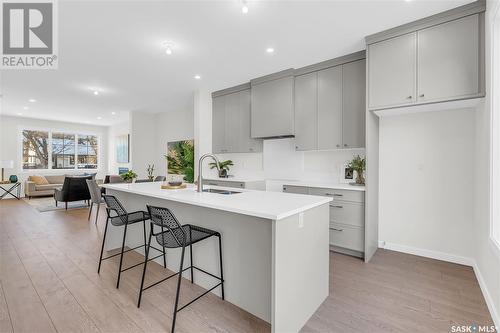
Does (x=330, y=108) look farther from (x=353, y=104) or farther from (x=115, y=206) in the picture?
(x=115, y=206)

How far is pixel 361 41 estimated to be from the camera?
3.02m

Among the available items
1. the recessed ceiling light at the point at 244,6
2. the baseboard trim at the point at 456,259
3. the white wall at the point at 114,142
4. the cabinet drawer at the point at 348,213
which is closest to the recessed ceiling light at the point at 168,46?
the recessed ceiling light at the point at 244,6

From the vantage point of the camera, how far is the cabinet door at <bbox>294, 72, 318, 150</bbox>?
370 centimetres

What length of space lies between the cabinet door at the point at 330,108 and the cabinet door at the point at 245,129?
4.52 ft

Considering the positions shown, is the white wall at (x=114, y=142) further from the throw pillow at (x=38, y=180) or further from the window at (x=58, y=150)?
the throw pillow at (x=38, y=180)

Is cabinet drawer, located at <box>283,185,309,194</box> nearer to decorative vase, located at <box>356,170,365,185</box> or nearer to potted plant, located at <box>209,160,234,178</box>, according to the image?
decorative vase, located at <box>356,170,365,185</box>

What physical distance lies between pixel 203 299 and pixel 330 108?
293 centimetres

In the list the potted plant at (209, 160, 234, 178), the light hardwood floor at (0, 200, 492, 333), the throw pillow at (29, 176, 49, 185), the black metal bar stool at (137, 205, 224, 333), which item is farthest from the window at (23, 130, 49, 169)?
the black metal bar stool at (137, 205, 224, 333)

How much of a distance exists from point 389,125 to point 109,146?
33.6ft

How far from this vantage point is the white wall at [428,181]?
9.32 feet

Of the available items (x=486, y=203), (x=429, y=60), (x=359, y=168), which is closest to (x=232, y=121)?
(x=359, y=168)

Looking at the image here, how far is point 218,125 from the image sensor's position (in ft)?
17.0

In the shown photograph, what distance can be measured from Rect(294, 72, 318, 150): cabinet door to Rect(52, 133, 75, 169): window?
9327mm

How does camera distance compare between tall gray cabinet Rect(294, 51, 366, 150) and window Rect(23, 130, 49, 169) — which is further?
window Rect(23, 130, 49, 169)
